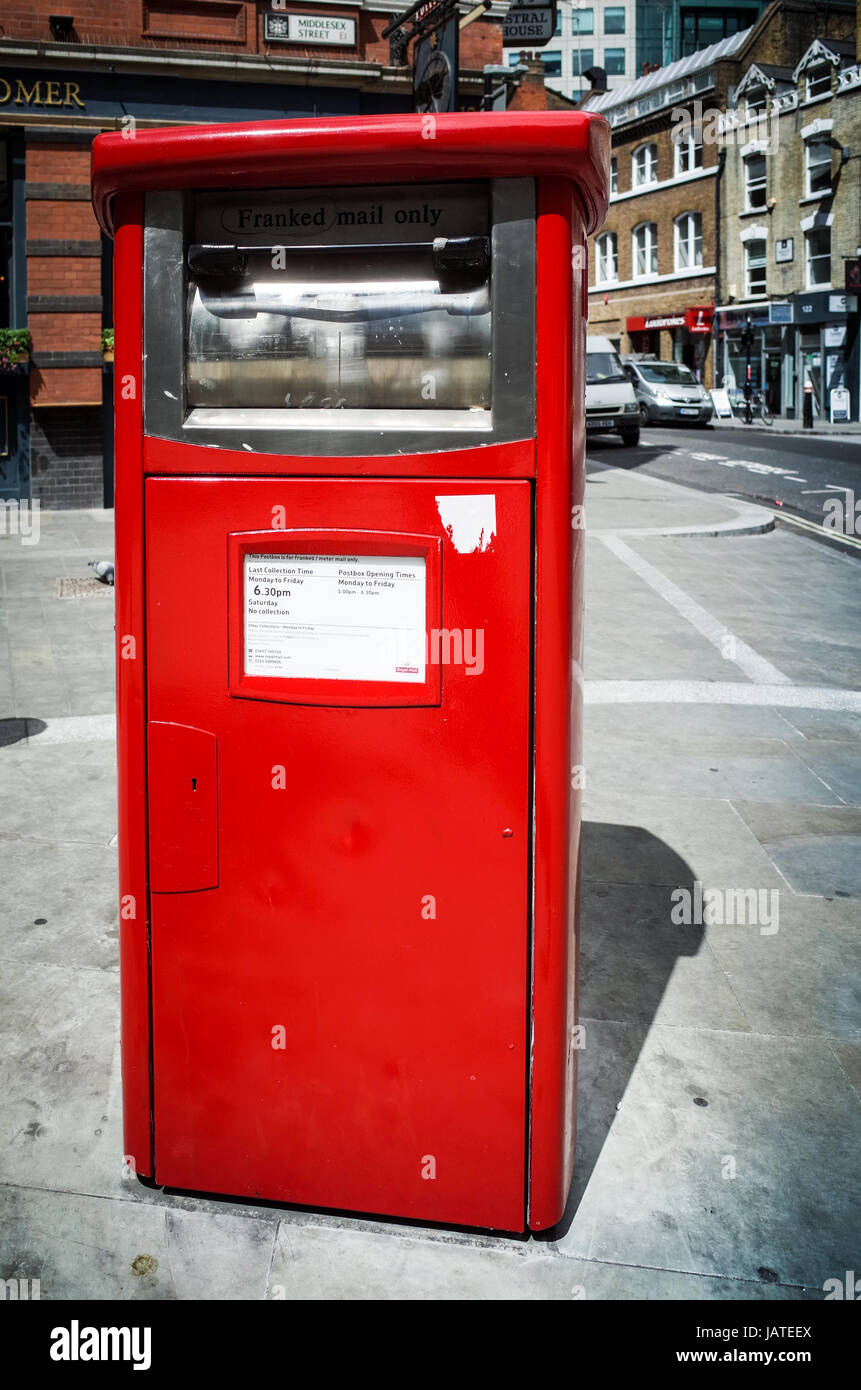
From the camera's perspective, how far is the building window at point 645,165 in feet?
150

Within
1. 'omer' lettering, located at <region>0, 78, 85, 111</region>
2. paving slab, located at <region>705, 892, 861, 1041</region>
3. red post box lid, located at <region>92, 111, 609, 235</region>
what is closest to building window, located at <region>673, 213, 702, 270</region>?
'omer' lettering, located at <region>0, 78, 85, 111</region>

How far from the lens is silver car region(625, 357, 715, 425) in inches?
1216

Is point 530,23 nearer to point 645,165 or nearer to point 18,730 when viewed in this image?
point 18,730

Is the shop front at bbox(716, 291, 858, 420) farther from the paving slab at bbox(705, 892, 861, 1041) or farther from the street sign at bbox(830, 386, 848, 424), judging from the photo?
the paving slab at bbox(705, 892, 861, 1041)

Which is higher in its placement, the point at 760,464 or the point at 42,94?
the point at 42,94

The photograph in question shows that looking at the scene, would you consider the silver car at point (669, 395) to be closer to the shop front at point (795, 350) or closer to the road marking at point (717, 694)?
the shop front at point (795, 350)

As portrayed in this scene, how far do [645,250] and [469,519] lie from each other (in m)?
48.5

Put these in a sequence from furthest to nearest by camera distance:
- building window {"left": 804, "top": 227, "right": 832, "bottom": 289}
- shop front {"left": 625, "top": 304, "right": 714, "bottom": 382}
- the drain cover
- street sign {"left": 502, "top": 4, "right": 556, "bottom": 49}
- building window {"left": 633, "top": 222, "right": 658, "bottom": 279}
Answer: building window {"left": 633, "top": 222, "right": 658, "bottom": 279}, shop front {"left": 625, "top": 304, "right": 714, "bottom": 382}, building window {"left": 804, "top": 227, "right": 832, "bottom": 289}, street sign {"left": 502, "top": 4, "right": 556, "bottom": 49}, the drain cover

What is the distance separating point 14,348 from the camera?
46.9 ft

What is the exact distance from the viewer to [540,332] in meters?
2.21

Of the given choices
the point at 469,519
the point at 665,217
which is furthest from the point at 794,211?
the point at 469,519

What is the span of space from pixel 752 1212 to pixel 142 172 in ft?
8.36

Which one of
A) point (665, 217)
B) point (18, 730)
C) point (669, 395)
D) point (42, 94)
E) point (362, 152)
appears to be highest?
point (665, 217)

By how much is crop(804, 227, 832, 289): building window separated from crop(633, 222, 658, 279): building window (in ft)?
30.3
